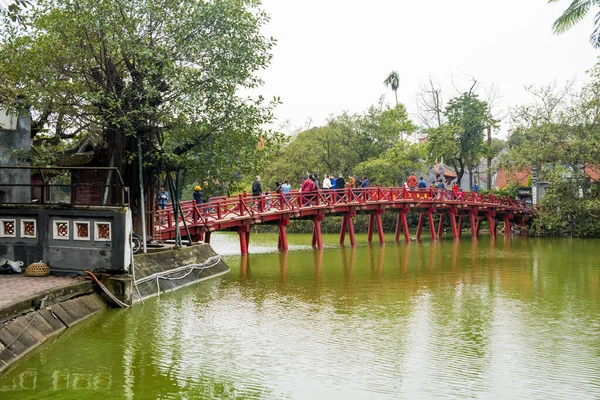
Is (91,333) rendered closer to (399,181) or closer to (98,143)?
(98,143)

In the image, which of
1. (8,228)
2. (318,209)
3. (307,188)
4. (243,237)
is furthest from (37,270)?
(318,209)

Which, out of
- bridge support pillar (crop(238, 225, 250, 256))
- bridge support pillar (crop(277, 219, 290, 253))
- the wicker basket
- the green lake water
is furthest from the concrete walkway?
bridge support pillar (crop(277, 219, 290, 253))

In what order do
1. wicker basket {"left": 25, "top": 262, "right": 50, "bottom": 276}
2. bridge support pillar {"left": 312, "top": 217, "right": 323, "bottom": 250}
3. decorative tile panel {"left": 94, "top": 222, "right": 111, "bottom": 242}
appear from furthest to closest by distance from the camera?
bridge support pillar {"left": 312, "top": 217, "right": 323, "bottom": 250} < decorative tile panel {"left": 94, "top": 222, "right": 111, "bottom": 242} < wicker basket {"left": 25, "top": 262, "right": 50, "bottom": 276}

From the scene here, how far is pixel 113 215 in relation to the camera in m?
13.4

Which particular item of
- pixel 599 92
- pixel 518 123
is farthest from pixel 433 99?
pixel 599 92

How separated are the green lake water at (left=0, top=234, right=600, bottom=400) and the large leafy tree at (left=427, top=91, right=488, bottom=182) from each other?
107ft

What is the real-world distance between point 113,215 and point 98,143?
6730 mm

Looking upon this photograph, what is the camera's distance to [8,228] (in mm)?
13992

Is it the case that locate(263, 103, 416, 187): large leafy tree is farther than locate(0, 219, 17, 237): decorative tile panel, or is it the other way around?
locate(263, 103, 416, 187): large leafy tree

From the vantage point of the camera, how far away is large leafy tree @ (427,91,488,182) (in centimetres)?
5084

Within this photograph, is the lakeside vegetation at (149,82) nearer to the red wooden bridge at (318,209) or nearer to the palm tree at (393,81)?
the red wooden bridge at (318,209)

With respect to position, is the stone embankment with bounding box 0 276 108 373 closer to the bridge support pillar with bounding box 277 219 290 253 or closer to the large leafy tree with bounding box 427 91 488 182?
the bridge support pillar with bounding box 277 219 290 253

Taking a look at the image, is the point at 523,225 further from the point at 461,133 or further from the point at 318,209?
the point at 318,209

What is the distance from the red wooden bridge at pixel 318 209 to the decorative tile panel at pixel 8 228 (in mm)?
5189
